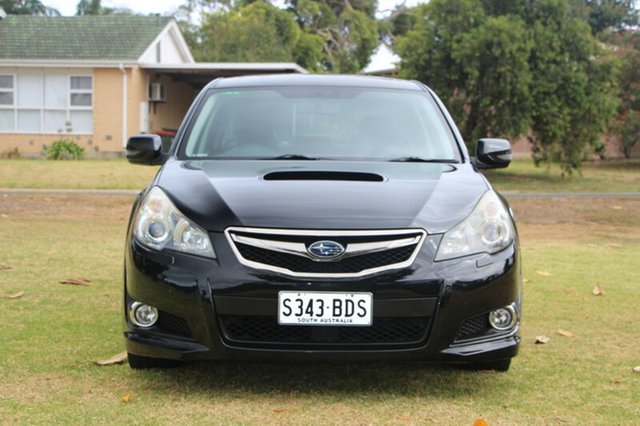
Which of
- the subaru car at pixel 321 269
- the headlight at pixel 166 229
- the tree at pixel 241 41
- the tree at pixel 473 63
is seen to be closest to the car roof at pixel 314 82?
the subaru car at pixel 321 269

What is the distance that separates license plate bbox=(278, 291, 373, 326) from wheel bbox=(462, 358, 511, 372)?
955 millimetres

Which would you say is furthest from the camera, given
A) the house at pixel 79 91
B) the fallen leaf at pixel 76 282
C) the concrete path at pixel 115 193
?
the house at pixel 79 91

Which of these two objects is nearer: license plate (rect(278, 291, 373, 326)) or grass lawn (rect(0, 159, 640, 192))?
license plate (rect(278, 291, 373, 326))

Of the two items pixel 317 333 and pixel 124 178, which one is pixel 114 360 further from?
pixel 124 178

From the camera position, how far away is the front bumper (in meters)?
3.87

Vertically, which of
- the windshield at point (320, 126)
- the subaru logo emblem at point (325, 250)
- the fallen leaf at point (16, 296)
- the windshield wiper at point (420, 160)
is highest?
the windshield at point (320, 126)

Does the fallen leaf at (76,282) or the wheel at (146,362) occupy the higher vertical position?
the wheel at (146,362)

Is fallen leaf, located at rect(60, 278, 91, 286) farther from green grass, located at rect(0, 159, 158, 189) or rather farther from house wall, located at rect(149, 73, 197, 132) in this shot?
house wall, located at rect(149, 73, 197, 132)

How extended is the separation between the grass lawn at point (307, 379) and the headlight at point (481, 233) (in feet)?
2.19

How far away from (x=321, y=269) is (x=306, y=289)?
0.10 metres

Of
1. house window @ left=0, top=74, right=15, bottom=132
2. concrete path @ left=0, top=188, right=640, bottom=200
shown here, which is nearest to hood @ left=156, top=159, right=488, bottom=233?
concrete path @ left=0, top=188, right=640, bottom=200

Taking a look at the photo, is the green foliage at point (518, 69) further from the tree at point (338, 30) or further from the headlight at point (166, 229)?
the tree at point (338, 30)

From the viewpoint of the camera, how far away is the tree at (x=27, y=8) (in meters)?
56.9


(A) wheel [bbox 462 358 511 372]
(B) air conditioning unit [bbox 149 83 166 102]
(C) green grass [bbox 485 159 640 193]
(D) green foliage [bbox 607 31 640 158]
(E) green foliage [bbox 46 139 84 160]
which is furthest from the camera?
(D) green foliage [bbox 607 31 640 158]
